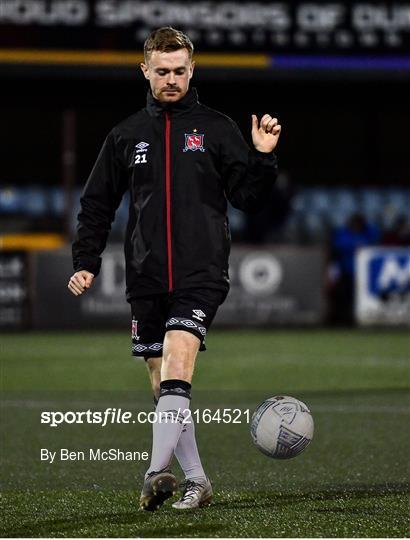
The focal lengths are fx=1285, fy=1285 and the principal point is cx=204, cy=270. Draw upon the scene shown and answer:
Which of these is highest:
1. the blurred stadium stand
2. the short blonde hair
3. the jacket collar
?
the short blonde hair

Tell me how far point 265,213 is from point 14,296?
196 inches

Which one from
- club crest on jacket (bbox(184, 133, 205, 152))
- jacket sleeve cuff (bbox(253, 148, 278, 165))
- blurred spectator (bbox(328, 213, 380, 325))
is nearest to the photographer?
jacket sleeve cuff (bbox(253, 148, 278, 165))

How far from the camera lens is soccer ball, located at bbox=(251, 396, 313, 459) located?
5.39m

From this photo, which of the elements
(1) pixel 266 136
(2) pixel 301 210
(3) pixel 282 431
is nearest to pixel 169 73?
(1) pixel 266 136

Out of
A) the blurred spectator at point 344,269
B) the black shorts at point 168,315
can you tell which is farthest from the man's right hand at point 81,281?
the blurred spectator at point 344,269

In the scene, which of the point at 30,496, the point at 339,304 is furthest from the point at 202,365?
the point at 30,496

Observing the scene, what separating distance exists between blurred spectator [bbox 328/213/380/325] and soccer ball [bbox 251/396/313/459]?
12101 millimetres

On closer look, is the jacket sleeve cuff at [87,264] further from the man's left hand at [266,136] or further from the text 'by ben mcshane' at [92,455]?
the text 'by ben mcshane' at [92,455]

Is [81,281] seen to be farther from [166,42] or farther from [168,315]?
[166,42]

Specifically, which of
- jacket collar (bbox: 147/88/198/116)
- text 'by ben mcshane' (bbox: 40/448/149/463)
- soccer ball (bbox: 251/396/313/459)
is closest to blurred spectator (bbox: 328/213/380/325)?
text 'by ben mcshane' (bbox: 40/448/149/463)

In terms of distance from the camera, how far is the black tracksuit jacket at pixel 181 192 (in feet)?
16.5

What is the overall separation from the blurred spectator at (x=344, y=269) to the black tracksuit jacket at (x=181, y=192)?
491 inches

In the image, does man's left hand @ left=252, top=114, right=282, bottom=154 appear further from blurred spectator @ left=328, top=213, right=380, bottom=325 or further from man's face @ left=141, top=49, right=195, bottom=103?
blurred spectator @ left=328, top=213, right=380, bottom=325

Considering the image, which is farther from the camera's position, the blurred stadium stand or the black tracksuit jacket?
the blurred stadium stand
